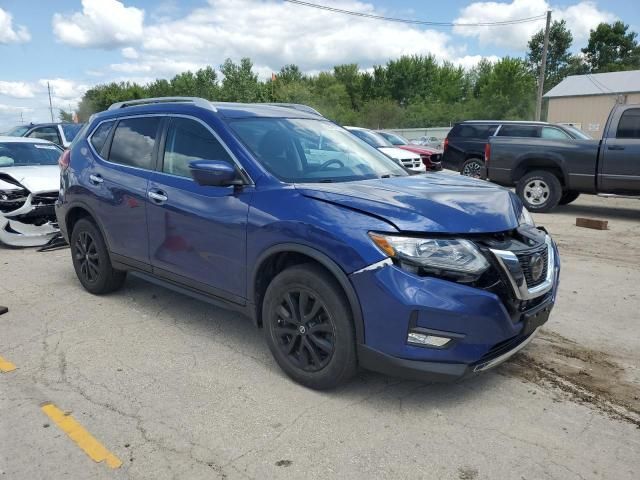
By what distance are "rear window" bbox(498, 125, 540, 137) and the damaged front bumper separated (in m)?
11.2

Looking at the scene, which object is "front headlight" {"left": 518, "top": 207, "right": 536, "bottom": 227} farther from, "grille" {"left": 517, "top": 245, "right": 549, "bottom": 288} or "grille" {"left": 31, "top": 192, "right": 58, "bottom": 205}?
"grille" {"left": 31, "top": 192, "right": 58, "bottom": 205}

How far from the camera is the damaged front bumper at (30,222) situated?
7.52m

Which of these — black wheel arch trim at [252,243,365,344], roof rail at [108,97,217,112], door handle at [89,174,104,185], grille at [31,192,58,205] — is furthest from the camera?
grille at [31,192,58,205]

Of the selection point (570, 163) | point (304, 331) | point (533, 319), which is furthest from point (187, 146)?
point (570, 163)

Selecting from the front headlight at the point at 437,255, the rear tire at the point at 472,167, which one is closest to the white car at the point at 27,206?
the front headlight at the point at 437,255

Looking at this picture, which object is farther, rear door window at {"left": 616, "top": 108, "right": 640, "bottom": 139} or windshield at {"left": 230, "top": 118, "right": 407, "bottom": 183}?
rear door window at {"left": 616, "top": 108, "right": 640, "bottom": 139}

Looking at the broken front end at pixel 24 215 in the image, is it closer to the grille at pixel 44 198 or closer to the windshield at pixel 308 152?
the grille at pixel 44 198

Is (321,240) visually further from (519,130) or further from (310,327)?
(519,130)

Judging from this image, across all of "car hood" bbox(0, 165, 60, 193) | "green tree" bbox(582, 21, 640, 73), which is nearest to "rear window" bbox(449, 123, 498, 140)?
"car hood" bbox(0, 165, 60, 193)

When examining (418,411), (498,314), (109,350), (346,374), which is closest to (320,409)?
(346,374)

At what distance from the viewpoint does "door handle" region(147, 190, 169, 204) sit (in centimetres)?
426

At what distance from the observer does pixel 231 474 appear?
268 centimetres

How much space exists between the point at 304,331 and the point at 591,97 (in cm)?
4736

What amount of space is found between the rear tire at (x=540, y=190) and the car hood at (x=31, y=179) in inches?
331
